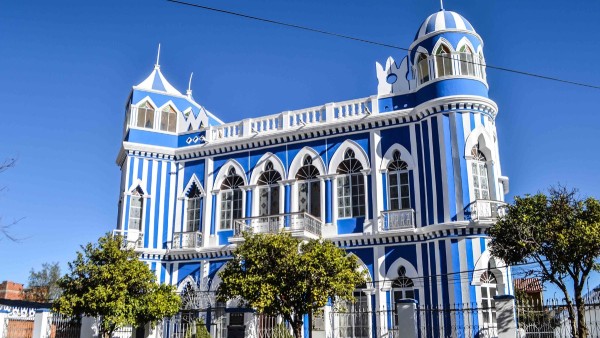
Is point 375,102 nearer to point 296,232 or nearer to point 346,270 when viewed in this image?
point 296,232

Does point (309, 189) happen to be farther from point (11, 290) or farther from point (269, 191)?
point (11, 290)

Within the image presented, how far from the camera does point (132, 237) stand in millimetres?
22969

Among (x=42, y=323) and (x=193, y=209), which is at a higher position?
(x=193, y=209)

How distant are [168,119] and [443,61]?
11.5 meters

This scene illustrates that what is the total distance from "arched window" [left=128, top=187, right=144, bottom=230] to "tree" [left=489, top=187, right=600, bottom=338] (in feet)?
46.4

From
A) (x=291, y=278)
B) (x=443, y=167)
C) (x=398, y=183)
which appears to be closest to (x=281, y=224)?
(x=398, y=183)

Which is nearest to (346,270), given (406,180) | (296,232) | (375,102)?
(296,232)

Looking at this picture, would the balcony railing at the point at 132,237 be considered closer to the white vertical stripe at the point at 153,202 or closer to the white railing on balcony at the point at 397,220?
the white vertical stripe at the point at 153,202

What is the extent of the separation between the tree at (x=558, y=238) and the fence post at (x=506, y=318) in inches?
49.4

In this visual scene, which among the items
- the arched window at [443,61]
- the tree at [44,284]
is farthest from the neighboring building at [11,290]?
the arched window at [443,61]

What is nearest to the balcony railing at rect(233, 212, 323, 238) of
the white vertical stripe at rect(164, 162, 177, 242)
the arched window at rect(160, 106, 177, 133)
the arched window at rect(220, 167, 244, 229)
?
the arched window at rect(220, 167, 244, 229)

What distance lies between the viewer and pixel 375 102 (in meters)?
21.2

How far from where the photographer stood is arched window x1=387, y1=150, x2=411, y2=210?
20.2m

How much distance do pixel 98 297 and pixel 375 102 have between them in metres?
11.4
